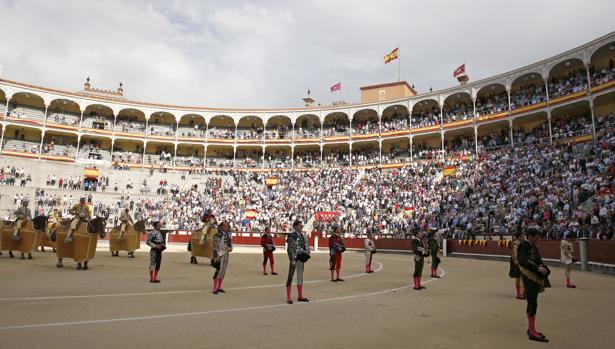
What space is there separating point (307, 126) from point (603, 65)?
33569 millimetres

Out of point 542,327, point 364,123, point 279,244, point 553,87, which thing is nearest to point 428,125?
point 364,123

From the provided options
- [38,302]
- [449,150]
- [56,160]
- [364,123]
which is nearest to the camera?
[38,302]

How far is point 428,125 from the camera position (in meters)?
48.1

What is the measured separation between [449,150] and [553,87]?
37.0 ft

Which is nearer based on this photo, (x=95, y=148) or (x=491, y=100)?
(x=491, y=100)

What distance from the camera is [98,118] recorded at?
54469mm

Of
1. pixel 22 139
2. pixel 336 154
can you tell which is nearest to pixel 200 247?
pixel 336 154

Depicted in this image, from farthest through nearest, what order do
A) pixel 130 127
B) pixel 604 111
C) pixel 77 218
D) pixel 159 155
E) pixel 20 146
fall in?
pixel 159 155 → pixel 130 127 → pixel 20 146 → pixel 604 111 → pixel 77 218

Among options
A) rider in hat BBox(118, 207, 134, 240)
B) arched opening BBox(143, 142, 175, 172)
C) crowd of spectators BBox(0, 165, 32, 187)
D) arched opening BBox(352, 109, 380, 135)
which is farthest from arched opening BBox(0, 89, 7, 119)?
arched opening BBox(352, 109, 380, 135)

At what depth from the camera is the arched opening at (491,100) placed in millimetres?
43625

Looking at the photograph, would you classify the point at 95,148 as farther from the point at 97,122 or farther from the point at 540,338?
the point at 540,338

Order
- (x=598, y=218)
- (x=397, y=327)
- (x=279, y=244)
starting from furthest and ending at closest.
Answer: (x=279, y=244)
(x=598, y=218)
(x=397, y=327)

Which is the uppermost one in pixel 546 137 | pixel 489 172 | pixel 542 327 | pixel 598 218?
pixel 546 137

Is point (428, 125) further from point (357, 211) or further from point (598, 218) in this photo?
point (598, 218)
